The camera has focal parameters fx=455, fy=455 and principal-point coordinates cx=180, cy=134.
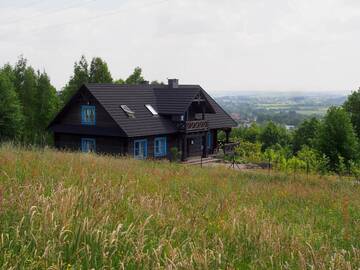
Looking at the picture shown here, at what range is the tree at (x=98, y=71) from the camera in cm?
4162

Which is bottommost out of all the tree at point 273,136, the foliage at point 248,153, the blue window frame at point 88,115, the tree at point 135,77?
the tree at point 273,136

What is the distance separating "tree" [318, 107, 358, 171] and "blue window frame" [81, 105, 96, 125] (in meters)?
16.6

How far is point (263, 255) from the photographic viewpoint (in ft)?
13.2

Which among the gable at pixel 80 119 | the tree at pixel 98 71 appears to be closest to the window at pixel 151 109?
the gable at pixel 80 119

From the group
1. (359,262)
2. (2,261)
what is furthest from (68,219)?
(359,262)

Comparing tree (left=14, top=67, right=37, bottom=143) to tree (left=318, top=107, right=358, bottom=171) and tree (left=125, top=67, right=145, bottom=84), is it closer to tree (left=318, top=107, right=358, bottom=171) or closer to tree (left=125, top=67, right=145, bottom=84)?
tree (left=125, top=67, right=145, bottom=84)

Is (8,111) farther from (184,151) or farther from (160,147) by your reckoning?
(184,151)

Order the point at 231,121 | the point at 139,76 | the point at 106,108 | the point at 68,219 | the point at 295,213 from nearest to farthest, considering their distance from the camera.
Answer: the point at 68,219, the point at 295,213, the point at 106,108, the point at 231,121, the point at 139,76

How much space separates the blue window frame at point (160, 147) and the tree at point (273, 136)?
1339 inches

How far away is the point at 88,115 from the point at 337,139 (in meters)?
18.1

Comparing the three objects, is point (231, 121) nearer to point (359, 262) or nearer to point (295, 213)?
point (295, 213)

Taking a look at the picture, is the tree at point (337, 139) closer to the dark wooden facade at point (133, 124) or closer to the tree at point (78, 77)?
the dark wooden facade at point (133, 124)

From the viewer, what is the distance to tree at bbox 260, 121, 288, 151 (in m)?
63.9

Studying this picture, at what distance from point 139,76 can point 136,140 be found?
20.1 meters
